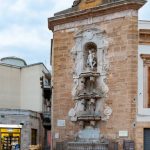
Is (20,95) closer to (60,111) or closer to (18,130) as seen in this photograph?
(18,130)

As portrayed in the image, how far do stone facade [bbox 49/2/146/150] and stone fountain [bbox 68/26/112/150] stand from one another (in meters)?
0.23

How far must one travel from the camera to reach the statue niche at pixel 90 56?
24.5m

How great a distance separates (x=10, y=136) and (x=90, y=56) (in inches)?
481

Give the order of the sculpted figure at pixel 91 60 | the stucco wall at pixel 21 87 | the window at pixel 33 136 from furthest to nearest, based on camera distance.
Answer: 1. the stucco wall at pixel 21 87
2. the window at pixel 33 136
3. the sculpted figure at pixel 91 60

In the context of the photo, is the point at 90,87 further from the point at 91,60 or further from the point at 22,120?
the point at 22,120

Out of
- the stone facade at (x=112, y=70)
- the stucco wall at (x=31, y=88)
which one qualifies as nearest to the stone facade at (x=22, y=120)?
the stucco wall at (x=31, y=88)

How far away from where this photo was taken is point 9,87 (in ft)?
130

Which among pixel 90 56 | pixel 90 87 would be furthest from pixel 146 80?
pixel 90 56

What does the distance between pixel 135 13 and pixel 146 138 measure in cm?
553

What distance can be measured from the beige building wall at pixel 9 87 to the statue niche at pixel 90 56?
15.0 metres

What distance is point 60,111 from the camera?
25562mm

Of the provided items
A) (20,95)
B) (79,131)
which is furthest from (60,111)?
(20,95)

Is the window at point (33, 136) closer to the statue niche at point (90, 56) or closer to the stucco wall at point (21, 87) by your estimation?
the stucco wall at point (21, 87)

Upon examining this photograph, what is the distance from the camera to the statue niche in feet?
80.5
